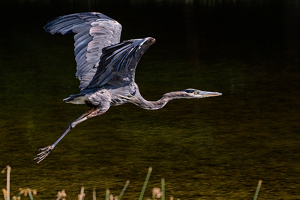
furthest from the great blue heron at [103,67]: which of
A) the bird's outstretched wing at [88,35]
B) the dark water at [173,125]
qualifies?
the dark water at [173,125]

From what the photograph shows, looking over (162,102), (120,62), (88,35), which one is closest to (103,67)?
(120,62)

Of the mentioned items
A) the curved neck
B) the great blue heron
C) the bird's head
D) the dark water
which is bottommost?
the dark water

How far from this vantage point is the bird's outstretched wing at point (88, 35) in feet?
14.1

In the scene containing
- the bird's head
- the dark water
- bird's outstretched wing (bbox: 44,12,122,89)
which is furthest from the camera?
the dark water

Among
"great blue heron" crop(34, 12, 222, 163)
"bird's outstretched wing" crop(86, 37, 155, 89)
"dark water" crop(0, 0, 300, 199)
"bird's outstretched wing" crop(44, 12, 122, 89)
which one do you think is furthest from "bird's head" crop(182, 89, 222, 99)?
"dark water" crop(0, 0, 300, 199)

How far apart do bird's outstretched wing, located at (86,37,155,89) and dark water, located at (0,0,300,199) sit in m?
1.06

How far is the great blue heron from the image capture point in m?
3.55

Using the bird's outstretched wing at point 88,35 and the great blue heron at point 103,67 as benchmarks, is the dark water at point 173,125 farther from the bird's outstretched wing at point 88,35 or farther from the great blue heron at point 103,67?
the bird's outstretched wing at point 88,35

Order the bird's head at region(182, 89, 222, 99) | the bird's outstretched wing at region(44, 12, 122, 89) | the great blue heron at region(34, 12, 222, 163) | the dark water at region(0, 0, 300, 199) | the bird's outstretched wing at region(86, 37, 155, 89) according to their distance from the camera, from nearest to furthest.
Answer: the bird's outstretched wing at region(86, 37, 155, 89)
the great blue heron at region(34, 12, 222, 163)
the bird's head at region(182, 89, 222, 99)
the bird's outstretched wing at region(44, 12, 122, 89)
the dark water at region(0, 0, 300, 199)

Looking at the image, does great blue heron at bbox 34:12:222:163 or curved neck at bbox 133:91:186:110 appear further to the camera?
curved neck at bbox 133:91:186:110

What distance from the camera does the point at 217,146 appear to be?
5.49m

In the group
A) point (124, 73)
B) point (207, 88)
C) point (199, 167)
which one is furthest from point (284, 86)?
point (124, 73)

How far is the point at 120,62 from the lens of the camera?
343cm

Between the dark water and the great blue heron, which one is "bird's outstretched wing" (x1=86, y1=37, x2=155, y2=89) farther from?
the dark water
